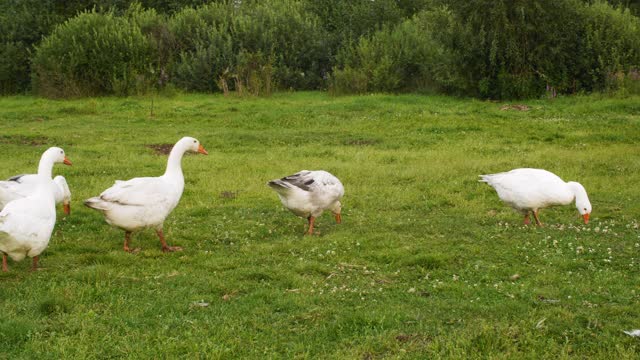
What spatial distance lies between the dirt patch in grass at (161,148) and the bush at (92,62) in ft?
38.4

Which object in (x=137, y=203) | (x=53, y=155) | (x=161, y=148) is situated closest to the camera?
(x=137, y=203)

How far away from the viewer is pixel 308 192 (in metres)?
9.92

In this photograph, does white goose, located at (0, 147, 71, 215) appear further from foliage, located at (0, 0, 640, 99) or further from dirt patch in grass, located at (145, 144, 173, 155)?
foliage, located at (0, 0, 640, 99)

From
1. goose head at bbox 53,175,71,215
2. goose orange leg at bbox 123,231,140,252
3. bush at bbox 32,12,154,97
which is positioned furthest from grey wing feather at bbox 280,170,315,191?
bush at bbox 32,12,154,97

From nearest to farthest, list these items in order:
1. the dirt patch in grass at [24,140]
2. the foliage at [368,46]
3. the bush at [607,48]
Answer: the dirt patch in grass at [24,140], the bush at [607,48], the foliage at [368,46]

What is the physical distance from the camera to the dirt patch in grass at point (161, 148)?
1770 cm

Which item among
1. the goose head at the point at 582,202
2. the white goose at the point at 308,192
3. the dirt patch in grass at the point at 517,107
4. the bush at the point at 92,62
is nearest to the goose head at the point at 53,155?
the white goose at the point at 308,192

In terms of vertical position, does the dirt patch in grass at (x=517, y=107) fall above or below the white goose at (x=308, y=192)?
below

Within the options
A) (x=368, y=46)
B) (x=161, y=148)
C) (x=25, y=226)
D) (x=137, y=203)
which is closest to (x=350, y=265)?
(x=137, y=203)

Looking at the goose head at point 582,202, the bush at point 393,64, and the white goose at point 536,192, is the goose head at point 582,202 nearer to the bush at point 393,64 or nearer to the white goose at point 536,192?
the white goose at point 536,192

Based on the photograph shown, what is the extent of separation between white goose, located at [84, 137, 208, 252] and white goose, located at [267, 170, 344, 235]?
140 cm

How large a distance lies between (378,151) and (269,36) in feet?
54.6

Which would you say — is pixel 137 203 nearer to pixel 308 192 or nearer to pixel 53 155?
pixel 53 155

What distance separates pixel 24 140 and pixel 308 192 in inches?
486
